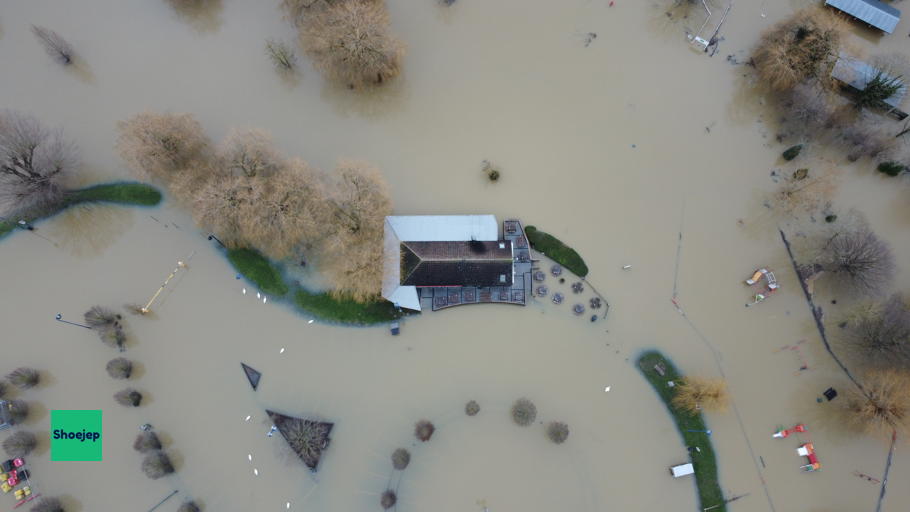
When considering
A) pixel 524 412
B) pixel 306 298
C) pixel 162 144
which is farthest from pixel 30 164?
pixel 524 412

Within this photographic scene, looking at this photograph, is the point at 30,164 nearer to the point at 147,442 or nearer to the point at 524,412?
the point at 147,442

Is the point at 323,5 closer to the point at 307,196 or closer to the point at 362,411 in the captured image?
the point at 307,196

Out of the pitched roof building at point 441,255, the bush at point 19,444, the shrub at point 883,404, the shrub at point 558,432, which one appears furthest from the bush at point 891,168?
the bush at point 19,444

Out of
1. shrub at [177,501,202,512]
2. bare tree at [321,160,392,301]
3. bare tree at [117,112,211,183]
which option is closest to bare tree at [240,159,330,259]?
bare tree at [321,160,392,301]

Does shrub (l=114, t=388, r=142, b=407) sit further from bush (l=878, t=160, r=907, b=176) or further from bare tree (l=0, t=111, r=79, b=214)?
bush (l=878, t=160, r=907, b=176)

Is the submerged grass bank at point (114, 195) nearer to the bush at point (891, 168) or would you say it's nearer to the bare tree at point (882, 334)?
the bare tree at point (882, 334)

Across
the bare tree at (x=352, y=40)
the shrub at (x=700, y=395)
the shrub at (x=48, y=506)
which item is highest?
the bare tree at (x=352, y=40)
